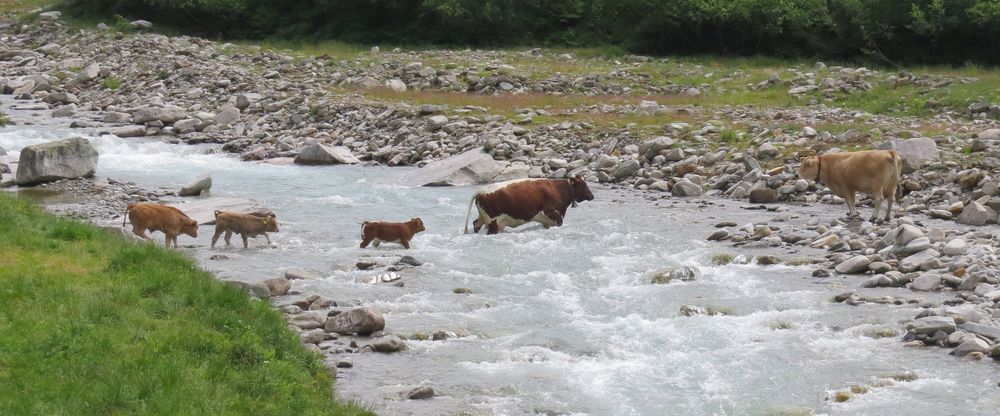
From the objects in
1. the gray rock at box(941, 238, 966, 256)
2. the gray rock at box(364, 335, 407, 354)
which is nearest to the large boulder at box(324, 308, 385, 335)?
the gray rock at box(364, 335, 407, 354)

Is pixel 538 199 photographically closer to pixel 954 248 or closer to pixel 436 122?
pixel 954 248

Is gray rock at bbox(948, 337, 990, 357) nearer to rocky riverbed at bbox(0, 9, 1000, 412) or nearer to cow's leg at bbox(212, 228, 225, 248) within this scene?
rocky riverbed at bbox(0, 9, 1000, 412)

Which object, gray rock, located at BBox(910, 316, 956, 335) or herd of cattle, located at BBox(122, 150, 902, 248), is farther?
herd of cattle, located at BBox(122, 150, 902, 248)

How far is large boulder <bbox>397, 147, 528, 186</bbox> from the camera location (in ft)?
86.8

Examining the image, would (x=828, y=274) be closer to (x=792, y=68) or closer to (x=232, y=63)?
(x=792, y=68)

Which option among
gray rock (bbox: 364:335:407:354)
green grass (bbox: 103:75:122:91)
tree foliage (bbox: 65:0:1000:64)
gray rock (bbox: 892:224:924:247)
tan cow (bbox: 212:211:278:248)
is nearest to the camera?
gray rock (bbox: 364:335:407:354)

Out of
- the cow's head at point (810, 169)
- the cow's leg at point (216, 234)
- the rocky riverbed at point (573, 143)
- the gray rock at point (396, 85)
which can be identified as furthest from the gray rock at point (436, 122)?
the cow's leg at point (216, 234)

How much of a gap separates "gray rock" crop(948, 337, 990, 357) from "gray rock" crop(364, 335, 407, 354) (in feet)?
19.9

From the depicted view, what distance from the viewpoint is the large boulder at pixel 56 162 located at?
988 inches

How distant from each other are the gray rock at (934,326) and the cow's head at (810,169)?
27.5ft

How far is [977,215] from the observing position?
66.2ft

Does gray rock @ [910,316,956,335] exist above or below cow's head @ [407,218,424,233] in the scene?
above

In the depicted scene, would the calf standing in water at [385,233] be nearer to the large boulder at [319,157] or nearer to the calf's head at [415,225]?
the calf's head at [415,225]

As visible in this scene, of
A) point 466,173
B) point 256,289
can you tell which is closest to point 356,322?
point 256,289
